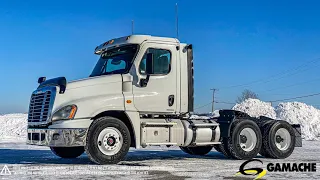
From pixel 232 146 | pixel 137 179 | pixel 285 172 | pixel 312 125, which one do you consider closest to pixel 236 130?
pixel 232 146

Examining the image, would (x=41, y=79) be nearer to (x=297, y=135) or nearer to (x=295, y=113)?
(x=297, y=135)

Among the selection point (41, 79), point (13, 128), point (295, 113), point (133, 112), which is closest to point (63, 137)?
point (133, 112)

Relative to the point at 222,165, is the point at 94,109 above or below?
above

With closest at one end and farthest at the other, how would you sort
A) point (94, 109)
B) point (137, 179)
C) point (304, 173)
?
1. point (137, 179)
2. point (304, 173)
3. point (94, 109)

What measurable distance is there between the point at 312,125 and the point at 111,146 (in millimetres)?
27474

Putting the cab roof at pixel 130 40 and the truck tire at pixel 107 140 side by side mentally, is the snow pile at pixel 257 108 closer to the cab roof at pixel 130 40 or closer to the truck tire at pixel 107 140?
the cab roof at pixel 130 40

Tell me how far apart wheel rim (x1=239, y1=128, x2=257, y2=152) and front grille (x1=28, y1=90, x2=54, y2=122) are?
552 cm

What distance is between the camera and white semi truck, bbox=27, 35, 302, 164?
1016cm

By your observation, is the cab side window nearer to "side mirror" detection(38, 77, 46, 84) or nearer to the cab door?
the cab door

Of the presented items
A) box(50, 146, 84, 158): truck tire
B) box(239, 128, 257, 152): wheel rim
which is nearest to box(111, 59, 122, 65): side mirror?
box(50, 146, 84, 158): truck tire

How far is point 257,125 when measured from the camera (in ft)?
42.5

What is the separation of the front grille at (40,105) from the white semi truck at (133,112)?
24mm

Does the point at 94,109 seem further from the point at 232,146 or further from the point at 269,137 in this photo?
the point at 269,137

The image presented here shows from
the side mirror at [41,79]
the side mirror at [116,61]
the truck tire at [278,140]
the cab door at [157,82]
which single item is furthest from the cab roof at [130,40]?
the truck tire at [278,140]
